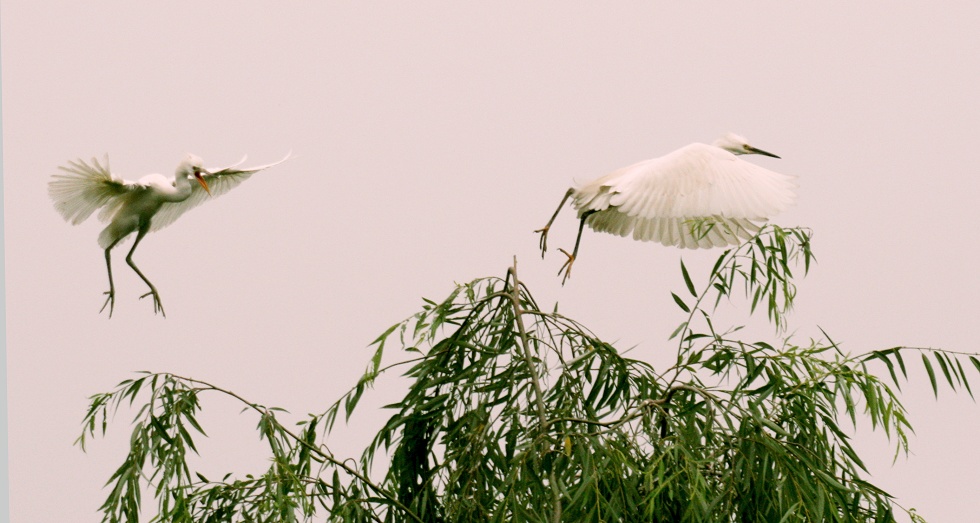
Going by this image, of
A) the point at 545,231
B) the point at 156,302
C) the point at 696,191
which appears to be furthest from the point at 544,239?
the point at 156,302

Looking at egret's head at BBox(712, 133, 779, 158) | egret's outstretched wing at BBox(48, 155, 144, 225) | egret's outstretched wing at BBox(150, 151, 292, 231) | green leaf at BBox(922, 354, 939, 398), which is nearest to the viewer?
green leaf at BBox(922, 354, 939, 398)

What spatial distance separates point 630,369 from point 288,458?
2.23 ft

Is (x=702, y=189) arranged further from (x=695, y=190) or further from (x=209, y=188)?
(x=209, y=188)

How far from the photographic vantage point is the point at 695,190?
2543mm

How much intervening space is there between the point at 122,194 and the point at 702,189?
46.5 inches

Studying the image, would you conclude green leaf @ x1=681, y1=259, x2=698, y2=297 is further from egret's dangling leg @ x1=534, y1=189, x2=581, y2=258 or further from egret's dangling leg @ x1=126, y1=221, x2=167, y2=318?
egret's dangling leg @ x1=126, y1=221, x2=167, y2=318

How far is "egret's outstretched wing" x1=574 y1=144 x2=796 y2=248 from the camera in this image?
2514 millimetres

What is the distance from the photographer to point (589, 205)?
2.69 meters

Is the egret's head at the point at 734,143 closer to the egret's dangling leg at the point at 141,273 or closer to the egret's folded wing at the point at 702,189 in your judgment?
the egret's folded wing at the point at 702,189

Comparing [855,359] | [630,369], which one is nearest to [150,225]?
[630,369]

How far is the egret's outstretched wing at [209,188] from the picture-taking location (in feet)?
9.05

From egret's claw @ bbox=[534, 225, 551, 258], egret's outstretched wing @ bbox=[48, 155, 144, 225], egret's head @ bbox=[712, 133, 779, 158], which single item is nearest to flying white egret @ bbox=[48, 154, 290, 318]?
egret's outstretched wing @ bbox=[48, 155, 144, 225]

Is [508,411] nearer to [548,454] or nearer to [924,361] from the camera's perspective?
[548,454]

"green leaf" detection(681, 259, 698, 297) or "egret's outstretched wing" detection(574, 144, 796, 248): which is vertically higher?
"egret's outstretched wing" detection(574, 144, 796, 248)
